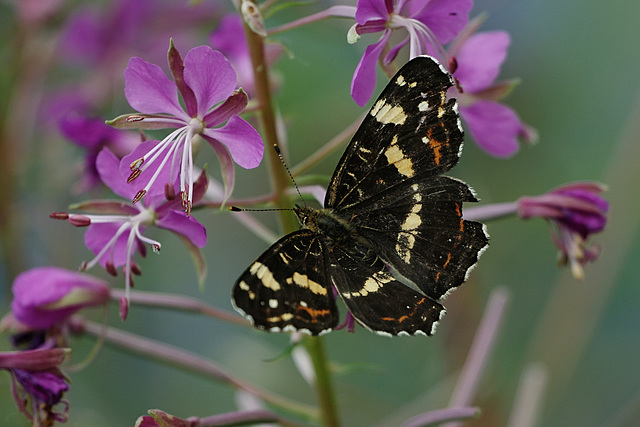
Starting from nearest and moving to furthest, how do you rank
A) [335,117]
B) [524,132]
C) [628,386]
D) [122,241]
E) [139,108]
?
[139,108] → [122,241] → [524,132] → [335,117] → [628,386]

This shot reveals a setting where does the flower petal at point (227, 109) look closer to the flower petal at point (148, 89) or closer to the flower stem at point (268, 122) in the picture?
the flower petal at point (148, 89)

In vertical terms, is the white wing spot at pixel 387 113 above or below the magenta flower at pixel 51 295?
above

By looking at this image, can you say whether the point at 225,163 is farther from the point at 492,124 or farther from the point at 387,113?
the point at 492,124

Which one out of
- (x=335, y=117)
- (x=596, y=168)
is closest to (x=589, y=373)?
(x=596, y=168)

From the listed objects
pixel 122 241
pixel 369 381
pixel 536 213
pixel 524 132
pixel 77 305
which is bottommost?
pixel 369 381

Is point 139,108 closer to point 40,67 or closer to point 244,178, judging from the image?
point 40,67

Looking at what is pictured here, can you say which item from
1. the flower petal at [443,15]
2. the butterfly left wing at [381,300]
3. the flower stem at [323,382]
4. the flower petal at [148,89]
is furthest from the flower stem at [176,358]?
the flower petal at [443,15]

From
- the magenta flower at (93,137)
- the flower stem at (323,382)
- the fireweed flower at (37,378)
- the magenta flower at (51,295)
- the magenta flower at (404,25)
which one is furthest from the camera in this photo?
the magenta flower at (93,137)
